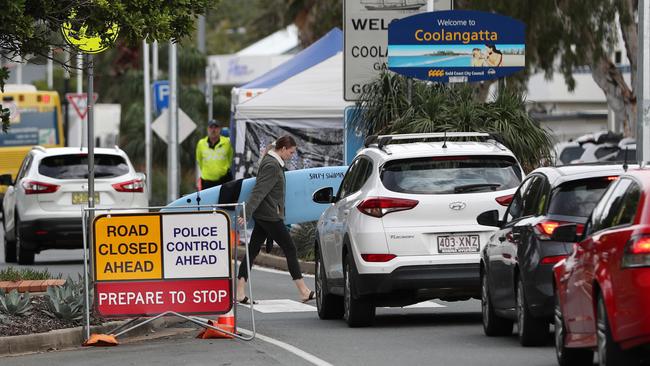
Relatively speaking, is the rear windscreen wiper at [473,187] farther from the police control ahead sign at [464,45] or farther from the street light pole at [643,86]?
the police control ahead sign at [464,45]

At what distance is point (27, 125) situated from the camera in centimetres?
4381

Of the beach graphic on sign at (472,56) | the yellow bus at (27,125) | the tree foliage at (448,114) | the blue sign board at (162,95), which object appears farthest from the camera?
the yellow bus at (27,125)

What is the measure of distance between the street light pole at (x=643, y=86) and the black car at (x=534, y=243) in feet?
28.3

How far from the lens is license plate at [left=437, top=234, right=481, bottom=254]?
14672mm

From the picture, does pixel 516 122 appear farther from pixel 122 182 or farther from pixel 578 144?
pixel 578 144

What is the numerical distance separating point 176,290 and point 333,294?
2.55 metres

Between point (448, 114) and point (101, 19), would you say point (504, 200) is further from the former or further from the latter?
point (448, 114)

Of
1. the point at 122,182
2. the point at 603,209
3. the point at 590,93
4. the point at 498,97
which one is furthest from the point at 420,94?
the point at 590,93

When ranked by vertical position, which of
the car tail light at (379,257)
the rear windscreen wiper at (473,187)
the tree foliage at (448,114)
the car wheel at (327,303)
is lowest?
the car wheel at (327,303)

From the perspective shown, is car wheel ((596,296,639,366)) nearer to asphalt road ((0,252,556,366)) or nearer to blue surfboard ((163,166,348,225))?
asphalt road ((0,252,556,366))

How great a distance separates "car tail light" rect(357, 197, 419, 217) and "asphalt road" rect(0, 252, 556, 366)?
1066 mm

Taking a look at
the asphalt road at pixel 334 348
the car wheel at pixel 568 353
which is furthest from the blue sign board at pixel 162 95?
the car wheel at pixel 568 353

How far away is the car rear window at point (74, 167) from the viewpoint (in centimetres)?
2488

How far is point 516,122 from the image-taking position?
23672 millimetres
